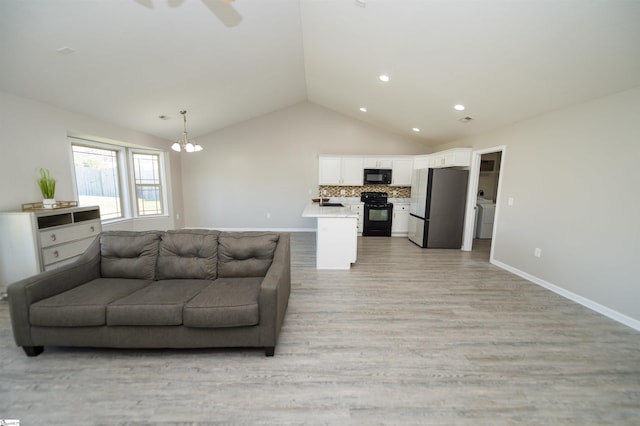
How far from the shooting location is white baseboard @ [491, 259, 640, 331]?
2.51 metres

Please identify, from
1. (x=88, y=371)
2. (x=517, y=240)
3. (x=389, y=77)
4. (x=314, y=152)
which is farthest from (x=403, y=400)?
(x=314, y=152)

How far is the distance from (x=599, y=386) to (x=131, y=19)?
16.2 feet

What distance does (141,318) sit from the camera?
190 cm

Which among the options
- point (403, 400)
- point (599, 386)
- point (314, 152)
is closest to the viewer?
point (403, 400)

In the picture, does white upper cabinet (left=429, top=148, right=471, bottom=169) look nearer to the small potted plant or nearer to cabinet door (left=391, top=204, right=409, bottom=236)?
cabinet door (left=391, top=204, right=409, bottom=236)

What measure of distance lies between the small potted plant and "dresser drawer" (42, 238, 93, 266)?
55 cm

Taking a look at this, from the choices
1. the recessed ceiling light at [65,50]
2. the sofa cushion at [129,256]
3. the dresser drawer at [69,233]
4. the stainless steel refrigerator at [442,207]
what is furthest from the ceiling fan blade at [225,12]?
the stainless steel refrigerator at [442,207]

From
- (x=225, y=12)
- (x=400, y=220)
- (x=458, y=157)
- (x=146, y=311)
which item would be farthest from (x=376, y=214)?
(x=146, y=311)

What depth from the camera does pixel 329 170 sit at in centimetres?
634

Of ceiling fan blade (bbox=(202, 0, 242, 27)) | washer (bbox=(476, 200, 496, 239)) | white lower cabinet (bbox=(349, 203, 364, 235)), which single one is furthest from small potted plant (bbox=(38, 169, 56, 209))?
washer (bbox=(476, 200, 496, 239))

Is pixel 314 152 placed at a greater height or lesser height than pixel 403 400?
greater

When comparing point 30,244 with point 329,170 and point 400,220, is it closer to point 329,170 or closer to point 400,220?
point 329,170

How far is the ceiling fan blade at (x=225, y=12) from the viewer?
95.5 inches

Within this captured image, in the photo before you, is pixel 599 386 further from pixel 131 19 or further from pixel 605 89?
pixel 131 19
